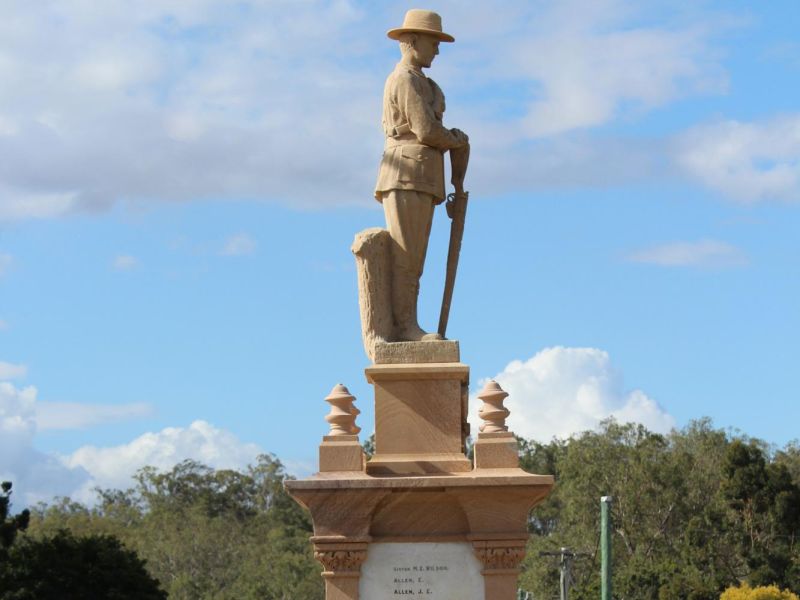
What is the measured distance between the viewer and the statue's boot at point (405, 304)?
16.6 meters

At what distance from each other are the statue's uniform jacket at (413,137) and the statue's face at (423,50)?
0.12m

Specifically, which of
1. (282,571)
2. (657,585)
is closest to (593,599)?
(657,585)

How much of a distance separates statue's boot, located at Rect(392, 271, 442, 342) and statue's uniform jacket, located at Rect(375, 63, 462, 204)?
2.89 ft

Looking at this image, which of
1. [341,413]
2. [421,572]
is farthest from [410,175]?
[421,572]

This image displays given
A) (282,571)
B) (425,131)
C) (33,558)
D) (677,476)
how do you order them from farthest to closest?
(282,571)
(677,476)
(33,558)
(425,131)

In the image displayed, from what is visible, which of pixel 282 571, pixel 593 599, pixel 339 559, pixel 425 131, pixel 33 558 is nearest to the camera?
pixel 339 559

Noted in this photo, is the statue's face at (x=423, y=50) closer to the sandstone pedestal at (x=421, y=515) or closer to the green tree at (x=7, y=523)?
the sandstone pedestal at (x=421, y=515)

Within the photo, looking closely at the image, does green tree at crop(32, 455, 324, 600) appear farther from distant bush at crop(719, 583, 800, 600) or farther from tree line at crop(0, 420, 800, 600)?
distant bush at crop(719, 583, 800, 600)

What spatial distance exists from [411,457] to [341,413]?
0.83 meters

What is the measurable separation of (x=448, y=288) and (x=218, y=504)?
68257 millimetres

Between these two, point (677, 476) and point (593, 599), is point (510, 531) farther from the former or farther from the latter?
point (677, 476)

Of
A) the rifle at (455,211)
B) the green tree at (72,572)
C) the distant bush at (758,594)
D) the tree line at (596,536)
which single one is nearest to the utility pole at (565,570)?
the tree line at (596,536)

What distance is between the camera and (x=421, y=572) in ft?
50.7

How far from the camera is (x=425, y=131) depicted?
16.6 metres
